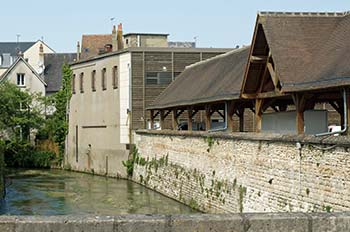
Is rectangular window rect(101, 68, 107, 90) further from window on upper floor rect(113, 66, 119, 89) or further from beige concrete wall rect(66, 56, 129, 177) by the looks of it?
window on upper floor rect(113, 66, 119, 89)

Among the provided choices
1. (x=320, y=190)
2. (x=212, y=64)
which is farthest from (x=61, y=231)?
(x=212, y=64)

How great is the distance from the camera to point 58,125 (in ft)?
150

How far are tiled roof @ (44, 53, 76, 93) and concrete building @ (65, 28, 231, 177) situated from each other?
16.4m

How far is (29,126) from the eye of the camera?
45.8 meters

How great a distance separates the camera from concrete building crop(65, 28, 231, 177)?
35.9 m

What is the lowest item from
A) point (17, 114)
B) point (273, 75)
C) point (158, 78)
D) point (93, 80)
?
point (273, 75)

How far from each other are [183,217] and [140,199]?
2178cm

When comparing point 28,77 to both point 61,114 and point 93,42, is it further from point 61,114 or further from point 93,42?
point 61,114

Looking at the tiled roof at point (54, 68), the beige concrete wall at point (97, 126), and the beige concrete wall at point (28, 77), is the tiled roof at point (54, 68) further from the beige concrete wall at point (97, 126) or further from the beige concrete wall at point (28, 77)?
the beige concrete wall at point (97, 126)

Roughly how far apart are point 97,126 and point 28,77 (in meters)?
16.9

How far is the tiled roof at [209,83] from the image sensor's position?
70.7 ft

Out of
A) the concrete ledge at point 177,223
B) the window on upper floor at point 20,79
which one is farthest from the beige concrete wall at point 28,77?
the concrete ledge at point 177,223

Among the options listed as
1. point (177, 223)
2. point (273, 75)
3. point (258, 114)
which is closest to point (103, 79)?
point (258, 114)

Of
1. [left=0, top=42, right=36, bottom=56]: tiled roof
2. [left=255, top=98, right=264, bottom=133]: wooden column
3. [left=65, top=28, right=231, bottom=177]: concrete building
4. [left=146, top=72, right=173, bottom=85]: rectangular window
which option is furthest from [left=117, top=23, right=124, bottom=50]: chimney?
[left=0, top=42, right=36, bottom=56]: tiled roof
